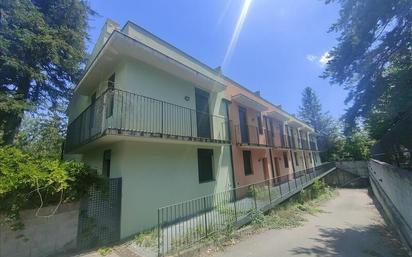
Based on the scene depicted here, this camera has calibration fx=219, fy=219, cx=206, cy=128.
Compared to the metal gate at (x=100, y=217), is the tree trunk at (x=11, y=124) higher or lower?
→ higher

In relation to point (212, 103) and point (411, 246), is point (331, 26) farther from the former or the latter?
point (411, 246)

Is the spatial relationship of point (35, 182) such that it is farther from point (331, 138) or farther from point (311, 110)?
point (311, 110)

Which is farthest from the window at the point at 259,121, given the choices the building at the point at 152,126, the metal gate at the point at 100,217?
the metal gate at the point at 100,217

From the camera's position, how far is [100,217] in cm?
655

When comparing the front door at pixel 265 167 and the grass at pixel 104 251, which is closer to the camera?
the grass at pixel 104 251

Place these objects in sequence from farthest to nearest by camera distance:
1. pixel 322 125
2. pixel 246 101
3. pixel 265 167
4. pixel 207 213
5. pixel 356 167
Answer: pixel 322 125 < pixel 356 167 < pixel 265 167 < pixel 246 101 < pixel 207 213

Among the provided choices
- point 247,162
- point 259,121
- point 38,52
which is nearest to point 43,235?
point 38,52

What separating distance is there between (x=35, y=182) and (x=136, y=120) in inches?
140

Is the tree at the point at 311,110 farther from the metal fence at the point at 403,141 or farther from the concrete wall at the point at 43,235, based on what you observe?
the concrete wall at the point at 43,235

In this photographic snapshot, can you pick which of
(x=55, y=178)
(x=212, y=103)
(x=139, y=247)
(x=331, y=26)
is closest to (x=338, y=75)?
(x=331, y=26)

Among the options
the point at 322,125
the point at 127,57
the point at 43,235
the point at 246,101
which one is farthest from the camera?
the point at 322,125

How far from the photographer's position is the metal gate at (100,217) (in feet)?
20.5

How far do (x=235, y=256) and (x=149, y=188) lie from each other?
3791 mm

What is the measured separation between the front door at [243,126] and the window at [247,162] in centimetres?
90
